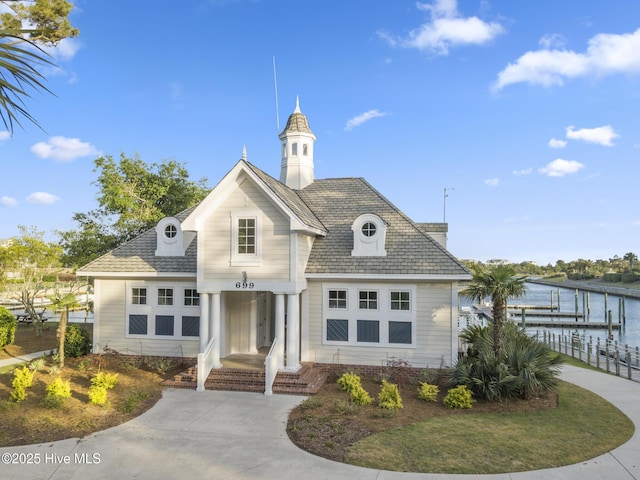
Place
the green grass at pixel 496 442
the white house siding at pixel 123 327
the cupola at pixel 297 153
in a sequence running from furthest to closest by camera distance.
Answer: the cupola at pixel 297 153, the white house siding at pixel 123 327, the green grass at pixel 496 442

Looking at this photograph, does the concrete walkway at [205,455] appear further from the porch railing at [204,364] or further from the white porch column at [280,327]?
the white porch column at [280,327]

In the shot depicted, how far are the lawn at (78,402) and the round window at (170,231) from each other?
4920 millimetres

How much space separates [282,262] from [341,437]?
6.33 metres

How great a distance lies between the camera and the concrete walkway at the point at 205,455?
824cm

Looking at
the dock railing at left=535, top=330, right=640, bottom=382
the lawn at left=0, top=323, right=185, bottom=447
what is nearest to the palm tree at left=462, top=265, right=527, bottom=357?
the dock railing at left=535, top=330, right=640, bottom=382

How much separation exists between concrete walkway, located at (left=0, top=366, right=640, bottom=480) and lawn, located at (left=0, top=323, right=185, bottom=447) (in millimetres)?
464

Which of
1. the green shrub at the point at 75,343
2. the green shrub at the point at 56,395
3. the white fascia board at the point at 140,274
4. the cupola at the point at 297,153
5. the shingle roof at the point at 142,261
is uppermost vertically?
the cupola at the point at 297,153

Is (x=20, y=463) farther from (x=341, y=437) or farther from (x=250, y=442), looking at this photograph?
(x=341, y=437)

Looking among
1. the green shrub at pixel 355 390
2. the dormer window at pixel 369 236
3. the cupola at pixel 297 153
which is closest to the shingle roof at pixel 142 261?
the cupola at pixel 297 153

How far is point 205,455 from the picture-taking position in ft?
30.0

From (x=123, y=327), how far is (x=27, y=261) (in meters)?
10.5

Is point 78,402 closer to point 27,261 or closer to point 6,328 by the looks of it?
point 6,328

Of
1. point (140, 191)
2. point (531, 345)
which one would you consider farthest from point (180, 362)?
point (140, 191)

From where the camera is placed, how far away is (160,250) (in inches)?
699
